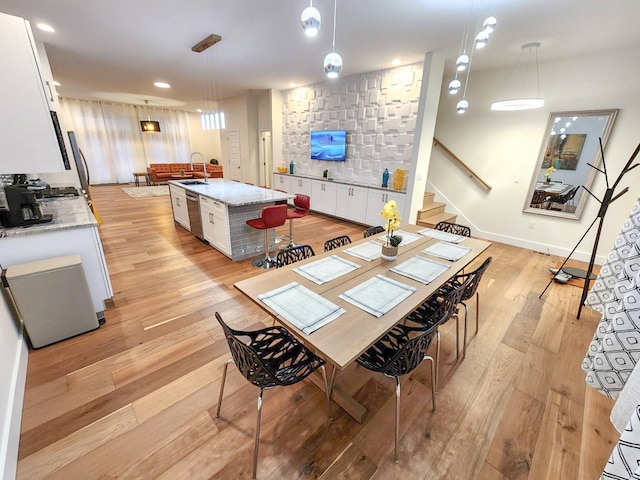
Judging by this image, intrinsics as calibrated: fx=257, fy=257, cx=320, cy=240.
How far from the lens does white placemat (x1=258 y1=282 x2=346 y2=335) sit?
126 cm

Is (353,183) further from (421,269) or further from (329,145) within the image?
(421,269)

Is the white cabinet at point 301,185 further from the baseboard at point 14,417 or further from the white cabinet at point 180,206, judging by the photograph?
the baseboard at point 14,417

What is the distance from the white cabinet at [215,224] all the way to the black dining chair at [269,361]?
2.13m

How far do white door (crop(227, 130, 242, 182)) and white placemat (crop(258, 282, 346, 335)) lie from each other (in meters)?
7.14

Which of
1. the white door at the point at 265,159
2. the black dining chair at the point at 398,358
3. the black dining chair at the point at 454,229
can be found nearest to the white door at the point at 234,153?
the white door at the point at 265,159

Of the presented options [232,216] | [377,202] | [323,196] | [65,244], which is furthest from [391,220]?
[323,196]

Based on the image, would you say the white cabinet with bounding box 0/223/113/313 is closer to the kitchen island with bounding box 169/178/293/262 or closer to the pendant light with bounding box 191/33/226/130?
the kitchen island with bounding box 169/178/293/262

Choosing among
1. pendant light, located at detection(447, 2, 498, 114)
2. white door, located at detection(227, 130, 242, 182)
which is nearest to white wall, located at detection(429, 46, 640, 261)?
pendant light, located at detection(447, 2, 498, 114)

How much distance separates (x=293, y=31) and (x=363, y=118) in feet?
6.96

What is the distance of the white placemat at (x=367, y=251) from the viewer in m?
2.03

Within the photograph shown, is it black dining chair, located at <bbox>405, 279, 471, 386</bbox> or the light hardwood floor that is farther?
black dining chair, located at <bbox>405, 279, 471, 386</bbox>

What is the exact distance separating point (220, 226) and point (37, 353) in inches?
81.8

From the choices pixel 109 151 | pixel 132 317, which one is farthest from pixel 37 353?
pixel 109 151

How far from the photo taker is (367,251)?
2.13 meters
